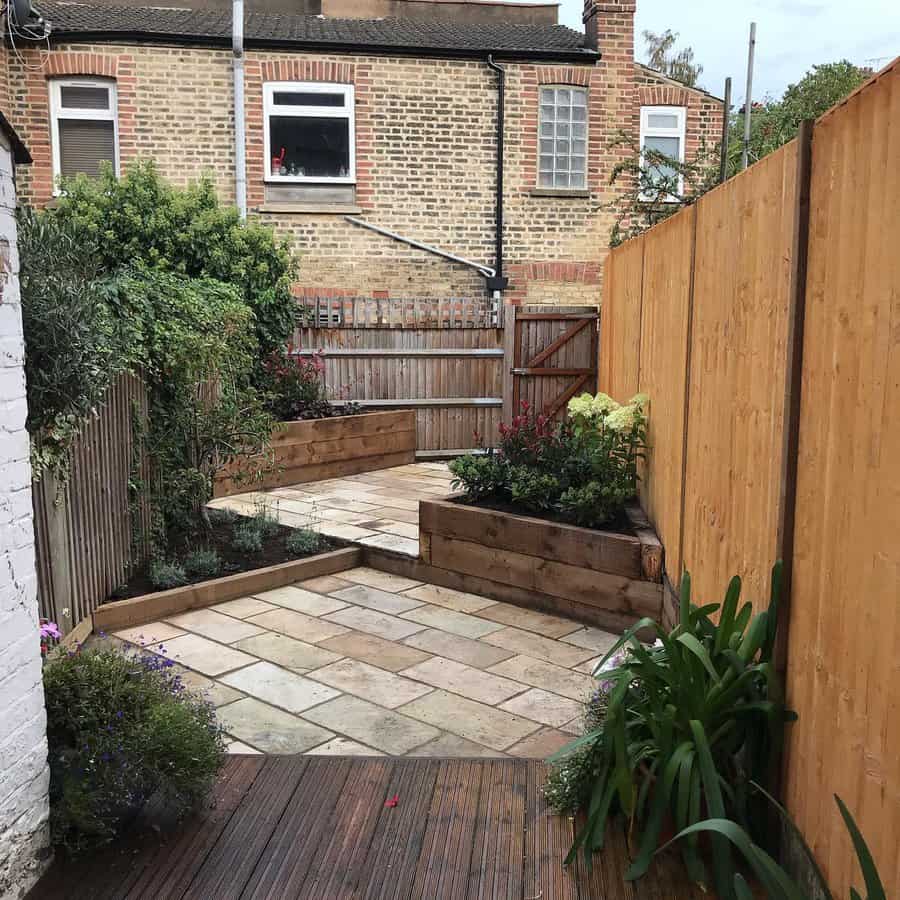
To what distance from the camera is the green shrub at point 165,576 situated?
18.3 feet

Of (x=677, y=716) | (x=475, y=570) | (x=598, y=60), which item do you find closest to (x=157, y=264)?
(x=475, y=570)

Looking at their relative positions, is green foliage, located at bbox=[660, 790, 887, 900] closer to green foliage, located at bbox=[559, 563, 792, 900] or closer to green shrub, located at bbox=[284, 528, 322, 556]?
green foliage, located at bbox=[559, 563, 792, 900]

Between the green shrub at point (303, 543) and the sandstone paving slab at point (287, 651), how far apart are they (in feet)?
4.33

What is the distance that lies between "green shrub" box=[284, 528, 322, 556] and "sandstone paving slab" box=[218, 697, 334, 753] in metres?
2.29

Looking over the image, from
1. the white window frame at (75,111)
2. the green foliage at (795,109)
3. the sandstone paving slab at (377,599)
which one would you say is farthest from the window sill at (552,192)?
the sandstone paving slab at (377,599)

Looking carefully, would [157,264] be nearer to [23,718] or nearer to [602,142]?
[23,718]

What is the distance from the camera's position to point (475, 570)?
5902mm

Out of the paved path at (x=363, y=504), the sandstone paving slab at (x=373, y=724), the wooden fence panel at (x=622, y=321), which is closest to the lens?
the sandstone paving slab at (x=373, y=724)

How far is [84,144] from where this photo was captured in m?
13.3

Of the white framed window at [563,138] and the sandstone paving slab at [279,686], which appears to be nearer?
the sandstone paving slab at [279,686]

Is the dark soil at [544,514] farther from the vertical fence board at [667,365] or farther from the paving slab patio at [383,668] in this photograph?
the paving slab patio at [383,668]

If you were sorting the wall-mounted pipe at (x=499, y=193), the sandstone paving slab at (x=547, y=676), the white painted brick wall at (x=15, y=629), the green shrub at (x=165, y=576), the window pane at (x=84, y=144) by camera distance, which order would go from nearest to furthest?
the white painted brick wall at (x=15, y=629) → the sandstone paving slab at (x=547, y=676) → the green shrub at (x=165, y=576) → the window pane at (x=84, y=144) → the wall-mounted pipe at (x=499, y=193)

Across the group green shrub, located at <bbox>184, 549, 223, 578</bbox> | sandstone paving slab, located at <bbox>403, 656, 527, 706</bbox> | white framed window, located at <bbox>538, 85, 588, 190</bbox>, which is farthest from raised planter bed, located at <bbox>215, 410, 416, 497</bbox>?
white framed window, located at <bbox>538, 85, 588, 190</bbox>

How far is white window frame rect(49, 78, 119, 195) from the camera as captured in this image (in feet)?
42.9
